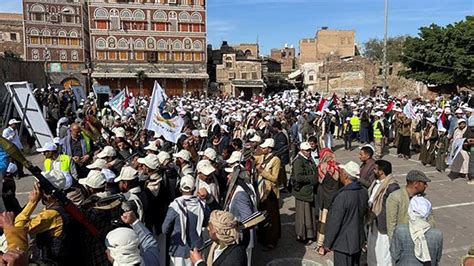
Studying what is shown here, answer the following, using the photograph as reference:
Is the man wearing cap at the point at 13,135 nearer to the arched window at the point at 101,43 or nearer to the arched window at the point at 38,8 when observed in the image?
the arched window at the point at 101,43

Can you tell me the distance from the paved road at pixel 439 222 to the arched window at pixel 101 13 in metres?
44.1

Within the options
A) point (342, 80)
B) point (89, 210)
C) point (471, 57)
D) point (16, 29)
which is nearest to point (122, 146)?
point (89, 210)

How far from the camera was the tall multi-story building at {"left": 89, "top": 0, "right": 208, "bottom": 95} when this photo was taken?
5147 centimetres

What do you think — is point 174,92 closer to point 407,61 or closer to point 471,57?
point 407,61

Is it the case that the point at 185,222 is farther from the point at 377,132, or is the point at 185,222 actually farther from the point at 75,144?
the point at 377,132

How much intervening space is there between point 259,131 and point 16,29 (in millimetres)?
61586

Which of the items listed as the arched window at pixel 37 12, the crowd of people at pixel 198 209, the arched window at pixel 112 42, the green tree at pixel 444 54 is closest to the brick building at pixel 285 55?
the arched window at pixel 112 42

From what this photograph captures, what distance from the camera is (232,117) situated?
15.7 meters

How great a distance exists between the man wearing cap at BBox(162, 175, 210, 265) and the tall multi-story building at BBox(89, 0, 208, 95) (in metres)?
48.4

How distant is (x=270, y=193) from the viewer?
663 centimetres

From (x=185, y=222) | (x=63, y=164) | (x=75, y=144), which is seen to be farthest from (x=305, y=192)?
(x=75, y=144)

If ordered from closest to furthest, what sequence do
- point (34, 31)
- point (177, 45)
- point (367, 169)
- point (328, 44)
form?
1. point (367, 169)
2. point (34, 31)
3. point (177, 45)
4. point (328, 44)

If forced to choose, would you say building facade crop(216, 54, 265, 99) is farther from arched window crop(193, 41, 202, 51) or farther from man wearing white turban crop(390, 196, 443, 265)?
man wearing white turban crop(390, 196, 443, 265)

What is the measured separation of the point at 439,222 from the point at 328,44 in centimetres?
6485
